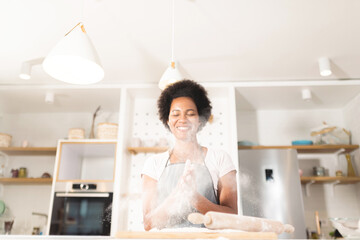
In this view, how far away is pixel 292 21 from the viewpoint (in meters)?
2.09

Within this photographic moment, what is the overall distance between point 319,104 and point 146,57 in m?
1.53

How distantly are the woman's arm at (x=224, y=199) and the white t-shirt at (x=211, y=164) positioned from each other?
3 cm

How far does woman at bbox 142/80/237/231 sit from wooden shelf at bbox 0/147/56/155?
1.44 m

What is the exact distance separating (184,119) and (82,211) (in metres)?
0.93

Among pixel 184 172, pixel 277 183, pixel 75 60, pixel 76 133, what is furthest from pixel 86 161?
pixel 277 183

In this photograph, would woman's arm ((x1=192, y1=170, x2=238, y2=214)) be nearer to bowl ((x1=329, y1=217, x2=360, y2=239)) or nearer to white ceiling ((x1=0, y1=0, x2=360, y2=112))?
bowl ((x1=329, y1=217, x2=360, y2=239))

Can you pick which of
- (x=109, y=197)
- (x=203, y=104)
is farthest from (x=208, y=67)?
(x=109, y=197)

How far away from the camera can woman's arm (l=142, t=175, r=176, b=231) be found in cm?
148

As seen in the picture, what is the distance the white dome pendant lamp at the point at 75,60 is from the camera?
4.90 ft

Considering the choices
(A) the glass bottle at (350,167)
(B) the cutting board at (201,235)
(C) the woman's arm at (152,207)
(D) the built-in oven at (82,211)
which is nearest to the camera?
(B) the cutting board at (201,235)

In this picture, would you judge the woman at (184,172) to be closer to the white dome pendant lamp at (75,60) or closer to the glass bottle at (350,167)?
the white dome pendant lamp at (75,60)

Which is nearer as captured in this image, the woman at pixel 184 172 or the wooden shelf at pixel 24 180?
the woman at pixel 184 172

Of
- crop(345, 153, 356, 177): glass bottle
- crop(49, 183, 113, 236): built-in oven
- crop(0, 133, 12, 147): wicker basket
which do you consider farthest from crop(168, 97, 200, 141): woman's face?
crop(345, 153, 356, 177): glass bottle

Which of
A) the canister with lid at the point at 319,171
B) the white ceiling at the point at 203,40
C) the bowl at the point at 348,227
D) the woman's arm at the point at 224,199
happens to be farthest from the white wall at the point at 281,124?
the bowl at the point at 348,227
